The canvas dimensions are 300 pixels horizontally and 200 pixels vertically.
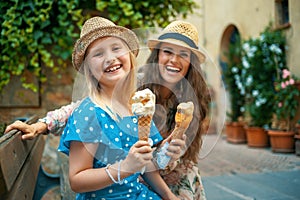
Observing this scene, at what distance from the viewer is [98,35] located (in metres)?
1.21

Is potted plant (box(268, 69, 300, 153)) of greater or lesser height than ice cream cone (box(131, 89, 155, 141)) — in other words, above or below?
below

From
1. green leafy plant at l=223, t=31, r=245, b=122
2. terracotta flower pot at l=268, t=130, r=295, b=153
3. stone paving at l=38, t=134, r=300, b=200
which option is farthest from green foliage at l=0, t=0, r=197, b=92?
green leafy plant at l=223, t=31, r=245, b=122

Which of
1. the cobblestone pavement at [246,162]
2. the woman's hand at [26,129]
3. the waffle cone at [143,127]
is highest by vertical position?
the waffle cone at [143,127]

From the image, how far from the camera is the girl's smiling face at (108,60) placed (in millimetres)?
1180

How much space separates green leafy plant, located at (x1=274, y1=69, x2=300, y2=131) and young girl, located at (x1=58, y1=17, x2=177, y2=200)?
4.15 metres

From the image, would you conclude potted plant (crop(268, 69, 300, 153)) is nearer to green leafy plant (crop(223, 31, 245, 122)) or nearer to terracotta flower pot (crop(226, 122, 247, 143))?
terracotta flower pot (crop(226, 122, 247, 143))

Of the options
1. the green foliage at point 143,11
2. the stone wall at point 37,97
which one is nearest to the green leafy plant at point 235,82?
the green foliage at point 143,11

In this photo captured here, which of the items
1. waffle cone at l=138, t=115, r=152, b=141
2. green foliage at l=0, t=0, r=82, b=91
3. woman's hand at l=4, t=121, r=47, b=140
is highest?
green foliage at l=0, t=0, r=82, b=91

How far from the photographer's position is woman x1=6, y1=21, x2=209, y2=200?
4.72ft

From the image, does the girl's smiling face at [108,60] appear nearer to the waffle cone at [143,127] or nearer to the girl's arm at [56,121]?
the waffle cone at [143,127]

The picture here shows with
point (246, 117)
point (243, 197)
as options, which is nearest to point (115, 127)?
point (243, 197)

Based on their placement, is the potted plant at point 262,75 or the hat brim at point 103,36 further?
the potted plant at point 262,75

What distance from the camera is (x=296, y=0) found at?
5094 millimetres

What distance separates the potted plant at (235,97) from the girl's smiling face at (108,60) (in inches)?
213
